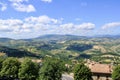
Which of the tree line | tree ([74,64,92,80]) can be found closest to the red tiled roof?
the tree line

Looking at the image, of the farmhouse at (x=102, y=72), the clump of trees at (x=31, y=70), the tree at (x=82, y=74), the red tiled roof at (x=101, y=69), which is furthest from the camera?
the red tiled roof at (x=101, y=69)

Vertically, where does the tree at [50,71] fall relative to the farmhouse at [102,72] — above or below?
above

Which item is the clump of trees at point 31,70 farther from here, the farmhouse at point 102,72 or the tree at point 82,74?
the farmhouse at point 102,72

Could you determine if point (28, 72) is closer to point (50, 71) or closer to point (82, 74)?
point (50, 71)

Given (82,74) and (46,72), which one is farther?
(82,74)

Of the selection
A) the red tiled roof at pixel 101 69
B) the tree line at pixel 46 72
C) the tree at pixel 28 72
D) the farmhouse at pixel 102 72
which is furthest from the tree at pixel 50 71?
the red tiled roof at pixel 101 69

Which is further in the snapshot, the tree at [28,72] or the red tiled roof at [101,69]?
the red tiled roof at [101,69]

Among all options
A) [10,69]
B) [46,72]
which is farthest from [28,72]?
[10,69]

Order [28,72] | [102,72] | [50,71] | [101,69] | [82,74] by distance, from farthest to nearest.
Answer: [101,69], [102,72], [28,72], [82,74], [50,71]

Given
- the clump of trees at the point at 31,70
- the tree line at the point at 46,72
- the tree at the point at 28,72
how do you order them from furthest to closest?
the tree at the point at 28,72 → the clump of trees at the point at 31,70 → the tree line at the point at 46,72

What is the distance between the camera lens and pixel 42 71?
133625 mm

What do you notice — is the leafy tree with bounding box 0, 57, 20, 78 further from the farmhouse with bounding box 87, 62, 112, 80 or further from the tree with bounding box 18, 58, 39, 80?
the farmhouse with bounding box 87, 62, 112, 80

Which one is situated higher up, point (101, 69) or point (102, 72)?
point (101, 69)

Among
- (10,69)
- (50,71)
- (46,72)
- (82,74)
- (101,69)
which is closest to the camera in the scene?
(46,72)
